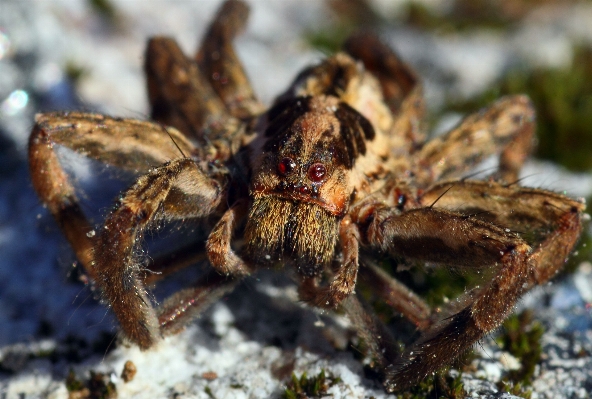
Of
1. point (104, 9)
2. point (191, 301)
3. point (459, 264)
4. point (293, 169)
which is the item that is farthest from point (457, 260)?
point (104, 9)

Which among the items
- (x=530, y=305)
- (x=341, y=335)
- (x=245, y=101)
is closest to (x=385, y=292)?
(x=341, y=335)

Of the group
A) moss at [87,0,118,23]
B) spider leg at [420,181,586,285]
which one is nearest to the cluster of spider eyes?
spider leg at [420,181,586,285]

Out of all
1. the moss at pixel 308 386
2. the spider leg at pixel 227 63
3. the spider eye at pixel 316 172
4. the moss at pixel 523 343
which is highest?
the spider eye at pixel 316 172

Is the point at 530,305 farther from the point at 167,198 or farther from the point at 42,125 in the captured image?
the point at 42,125

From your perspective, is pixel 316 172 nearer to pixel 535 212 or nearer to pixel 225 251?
pixel 225 251

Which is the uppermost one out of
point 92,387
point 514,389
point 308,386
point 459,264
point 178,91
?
point 459,264

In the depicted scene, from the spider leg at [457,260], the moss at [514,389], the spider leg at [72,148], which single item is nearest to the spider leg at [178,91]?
the spider leg at [72,148]

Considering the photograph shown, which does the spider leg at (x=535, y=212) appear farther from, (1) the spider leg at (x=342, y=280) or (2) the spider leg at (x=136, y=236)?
(2) the spider leg at (x=136, y=236)
